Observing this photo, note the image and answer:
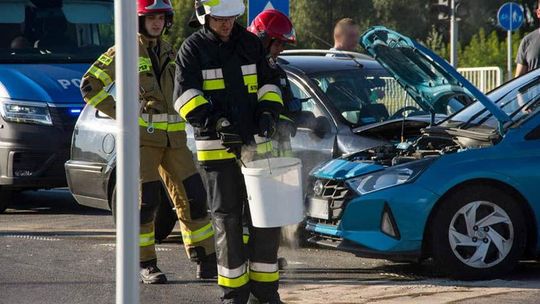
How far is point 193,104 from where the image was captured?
6758 millimetres

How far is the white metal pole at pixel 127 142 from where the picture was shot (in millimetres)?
4199

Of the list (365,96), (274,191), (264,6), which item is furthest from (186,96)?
(264,6)

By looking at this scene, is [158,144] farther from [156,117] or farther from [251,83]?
[251,83]

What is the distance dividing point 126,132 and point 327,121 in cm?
518

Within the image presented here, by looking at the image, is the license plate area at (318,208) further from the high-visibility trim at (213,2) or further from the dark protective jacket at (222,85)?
the high-visibility trim at (213,2)

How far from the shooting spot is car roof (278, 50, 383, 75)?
9.88 metres

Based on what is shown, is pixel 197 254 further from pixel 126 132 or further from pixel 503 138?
pixel 126 132

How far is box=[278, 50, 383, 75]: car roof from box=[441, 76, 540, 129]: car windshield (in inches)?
51.2

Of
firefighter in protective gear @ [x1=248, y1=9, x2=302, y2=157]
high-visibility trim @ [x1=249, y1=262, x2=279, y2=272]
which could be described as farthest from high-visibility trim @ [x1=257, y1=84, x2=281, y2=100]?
firefighter in protective gear @ [x1=248, y1=9, x2=302, y2=157]

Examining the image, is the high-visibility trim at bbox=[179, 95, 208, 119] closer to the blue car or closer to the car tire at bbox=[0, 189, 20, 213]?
the blue car

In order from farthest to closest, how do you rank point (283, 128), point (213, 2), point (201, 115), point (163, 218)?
point (163, 218)
point (283, 128)
point (213, 2)
point (201, 115)

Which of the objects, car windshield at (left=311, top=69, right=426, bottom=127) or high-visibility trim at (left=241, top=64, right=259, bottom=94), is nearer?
high-visibility trim at (left=241, top=64, right=259, bottom=94)

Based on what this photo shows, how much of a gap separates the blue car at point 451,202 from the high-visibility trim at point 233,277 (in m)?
1.33

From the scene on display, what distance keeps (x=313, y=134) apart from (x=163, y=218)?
1.46 meters
